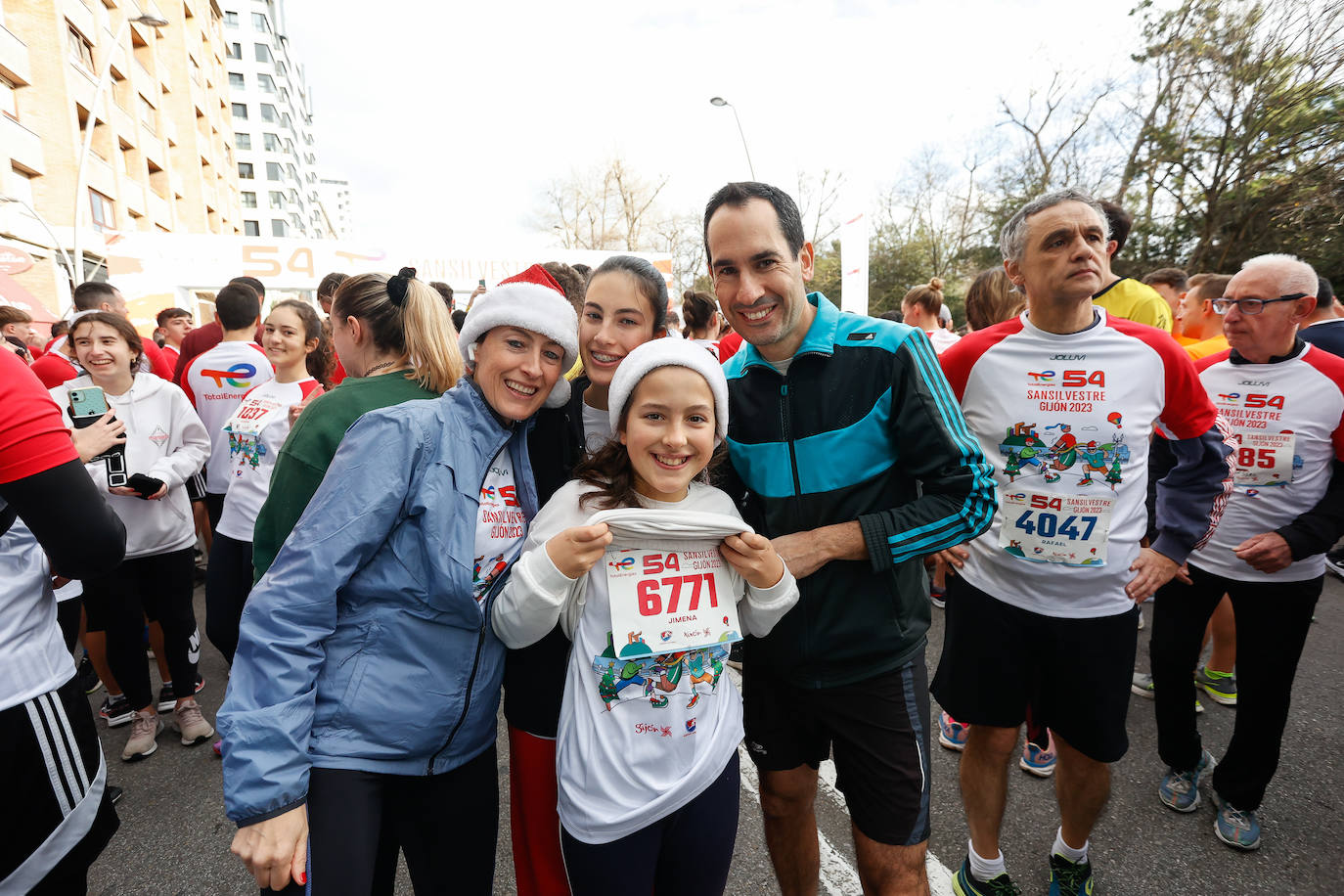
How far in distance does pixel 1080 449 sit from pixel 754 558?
1.38 metres

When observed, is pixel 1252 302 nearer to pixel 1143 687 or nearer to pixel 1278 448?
pixel 1278 448

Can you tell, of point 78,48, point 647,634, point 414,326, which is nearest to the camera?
point 647,634

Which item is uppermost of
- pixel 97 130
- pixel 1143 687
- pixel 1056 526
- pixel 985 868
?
pixel 97 130

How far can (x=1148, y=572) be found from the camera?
2.23 m

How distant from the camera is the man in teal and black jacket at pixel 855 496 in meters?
1.76

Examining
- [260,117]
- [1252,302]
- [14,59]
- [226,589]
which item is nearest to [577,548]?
[226,589]

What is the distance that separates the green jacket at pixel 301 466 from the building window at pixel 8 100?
2475cm

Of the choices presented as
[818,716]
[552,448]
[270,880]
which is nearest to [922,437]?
[818,716]

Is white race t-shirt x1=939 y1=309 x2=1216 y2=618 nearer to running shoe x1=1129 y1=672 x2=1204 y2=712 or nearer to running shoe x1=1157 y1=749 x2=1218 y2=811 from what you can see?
running shoe x1=1157 y1=749 x2=1218 y2=811

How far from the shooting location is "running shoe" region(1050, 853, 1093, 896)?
7.65ft

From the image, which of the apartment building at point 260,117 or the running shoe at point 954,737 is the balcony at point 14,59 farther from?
the apartment building at point 260,117

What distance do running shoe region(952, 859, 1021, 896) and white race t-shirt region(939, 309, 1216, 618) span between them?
104cm

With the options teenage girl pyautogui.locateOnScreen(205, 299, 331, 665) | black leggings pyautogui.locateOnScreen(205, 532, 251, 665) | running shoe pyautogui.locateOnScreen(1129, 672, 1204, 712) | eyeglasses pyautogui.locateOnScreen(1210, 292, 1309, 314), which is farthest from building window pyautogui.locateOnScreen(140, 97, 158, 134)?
running shoe pyautogui.locateOnScreen(1129, 672, 1204, 712)

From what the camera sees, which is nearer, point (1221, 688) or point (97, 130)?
point (1221, 688)
